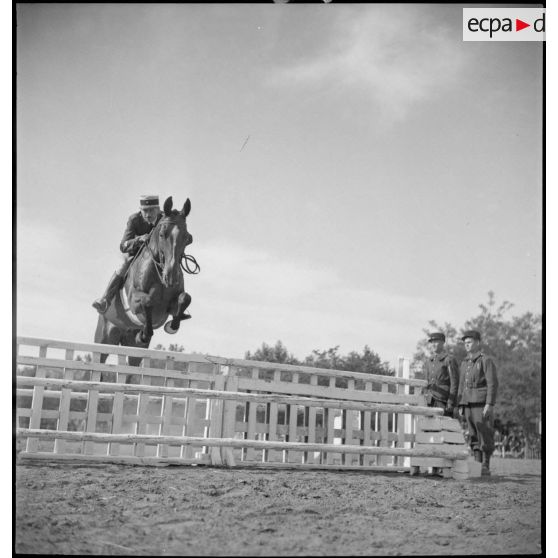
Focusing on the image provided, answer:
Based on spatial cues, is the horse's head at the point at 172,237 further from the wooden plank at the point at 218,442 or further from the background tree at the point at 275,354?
the background tree at the point at 275,354

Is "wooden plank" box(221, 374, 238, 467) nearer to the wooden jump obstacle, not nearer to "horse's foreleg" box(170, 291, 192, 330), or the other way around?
the wooden jump obstacle

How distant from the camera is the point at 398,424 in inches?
321

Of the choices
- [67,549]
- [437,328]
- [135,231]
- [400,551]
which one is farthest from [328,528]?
[437,328]

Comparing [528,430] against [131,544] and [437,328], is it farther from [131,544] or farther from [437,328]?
[131,544]

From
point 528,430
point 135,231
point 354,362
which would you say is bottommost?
point 528,430

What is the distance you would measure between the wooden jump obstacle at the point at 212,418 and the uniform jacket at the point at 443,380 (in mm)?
209

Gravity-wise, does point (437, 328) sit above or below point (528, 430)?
above

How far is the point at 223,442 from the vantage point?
20.6ft

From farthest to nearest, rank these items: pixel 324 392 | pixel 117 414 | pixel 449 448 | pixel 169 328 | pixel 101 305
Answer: pixel 101 305, pixel 169 328, pixel 324 392, pixel 449 448, pixel 117 414

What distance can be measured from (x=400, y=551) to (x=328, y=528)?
540 millimetres

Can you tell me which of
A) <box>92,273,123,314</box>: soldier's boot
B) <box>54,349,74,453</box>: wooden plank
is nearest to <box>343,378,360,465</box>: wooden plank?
<box>54,349,74,453</box>: wooden plank

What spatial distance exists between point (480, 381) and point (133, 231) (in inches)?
193

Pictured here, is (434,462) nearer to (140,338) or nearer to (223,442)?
(223,442)

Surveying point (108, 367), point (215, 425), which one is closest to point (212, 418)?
point (215, 425)
